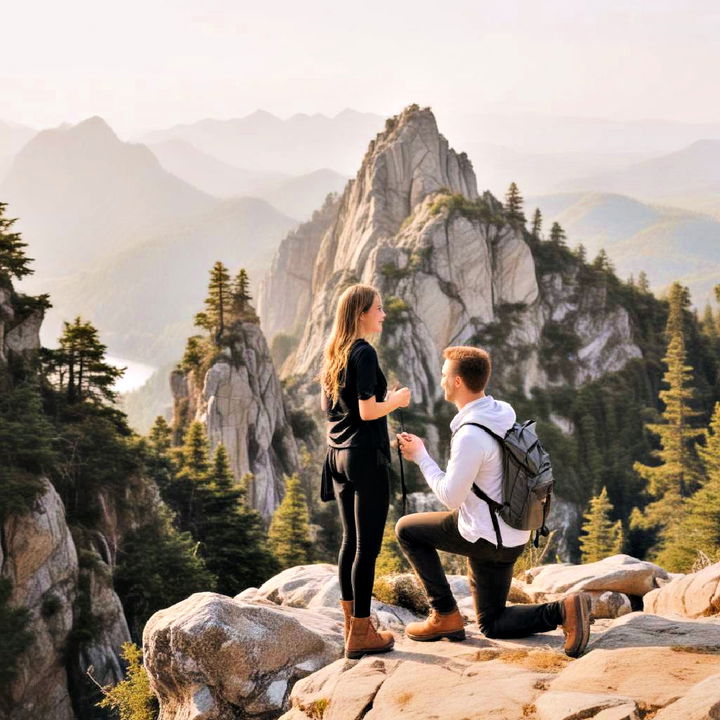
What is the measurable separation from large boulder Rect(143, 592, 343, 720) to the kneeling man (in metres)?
1.45

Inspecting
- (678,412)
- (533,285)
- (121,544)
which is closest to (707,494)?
(678,412)

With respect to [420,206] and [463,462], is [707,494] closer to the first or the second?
[463,462]

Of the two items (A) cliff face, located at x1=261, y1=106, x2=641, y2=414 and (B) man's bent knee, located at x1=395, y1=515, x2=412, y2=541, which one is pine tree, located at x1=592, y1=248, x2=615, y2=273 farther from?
(B) man's bent knee, located at x1=395, y1=515, x2=412, y2=541

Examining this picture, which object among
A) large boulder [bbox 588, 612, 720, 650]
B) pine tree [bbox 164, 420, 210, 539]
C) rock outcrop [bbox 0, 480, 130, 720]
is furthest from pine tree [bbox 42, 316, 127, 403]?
large boulder [bbox 588, 612, 720, 650]

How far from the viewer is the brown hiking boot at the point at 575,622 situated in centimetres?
611

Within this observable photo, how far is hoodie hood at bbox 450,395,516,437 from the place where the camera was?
614cm

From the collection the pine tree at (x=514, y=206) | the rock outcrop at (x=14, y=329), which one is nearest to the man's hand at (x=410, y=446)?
the rock outcrop at (x=14, y=329)

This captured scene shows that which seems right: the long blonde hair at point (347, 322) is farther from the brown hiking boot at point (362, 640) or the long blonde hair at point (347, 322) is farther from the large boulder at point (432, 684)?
the large boulder at point (432, 684)

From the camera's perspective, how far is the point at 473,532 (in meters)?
6.34

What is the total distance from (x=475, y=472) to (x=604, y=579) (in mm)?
4991

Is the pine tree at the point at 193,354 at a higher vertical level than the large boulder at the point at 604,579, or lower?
higher

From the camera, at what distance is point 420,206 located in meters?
95.8

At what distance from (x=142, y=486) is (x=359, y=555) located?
25.1 meters

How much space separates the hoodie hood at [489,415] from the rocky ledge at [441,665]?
191 cm
